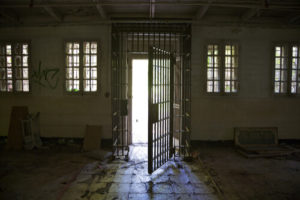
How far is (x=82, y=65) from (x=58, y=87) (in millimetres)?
900

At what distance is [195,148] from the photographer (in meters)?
5.74

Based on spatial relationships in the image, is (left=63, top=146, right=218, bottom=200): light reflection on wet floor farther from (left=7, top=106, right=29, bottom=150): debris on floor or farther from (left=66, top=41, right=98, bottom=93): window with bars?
(left=7, top=106, right=29, bottom=150): debris on floor

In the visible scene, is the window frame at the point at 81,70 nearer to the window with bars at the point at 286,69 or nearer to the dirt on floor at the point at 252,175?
the dirt on floor at the point at 252,175

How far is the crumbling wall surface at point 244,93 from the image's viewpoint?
5809 millimetres

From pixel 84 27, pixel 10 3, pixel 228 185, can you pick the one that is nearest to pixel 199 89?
pixel 228 185

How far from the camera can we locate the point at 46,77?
5887 millimetres

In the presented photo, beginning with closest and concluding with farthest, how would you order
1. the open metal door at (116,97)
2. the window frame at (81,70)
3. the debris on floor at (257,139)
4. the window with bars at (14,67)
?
the open metal door at (116,97) < the debris on floor at (257,139) < the window frame at (81,70) < the window with bars at (14,67)

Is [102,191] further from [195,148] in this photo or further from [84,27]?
[84,27]

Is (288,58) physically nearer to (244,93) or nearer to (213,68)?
(244,93)

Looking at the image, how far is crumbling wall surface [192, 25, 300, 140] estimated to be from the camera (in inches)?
229

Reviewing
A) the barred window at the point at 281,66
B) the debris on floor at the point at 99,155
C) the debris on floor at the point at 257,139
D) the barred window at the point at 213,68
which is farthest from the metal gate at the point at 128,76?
the barred window at the point at 281,66

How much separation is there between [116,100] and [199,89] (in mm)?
2284

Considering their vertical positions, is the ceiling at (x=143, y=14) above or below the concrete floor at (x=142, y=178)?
above

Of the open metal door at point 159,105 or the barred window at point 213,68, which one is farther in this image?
the barred window at point 213,68
